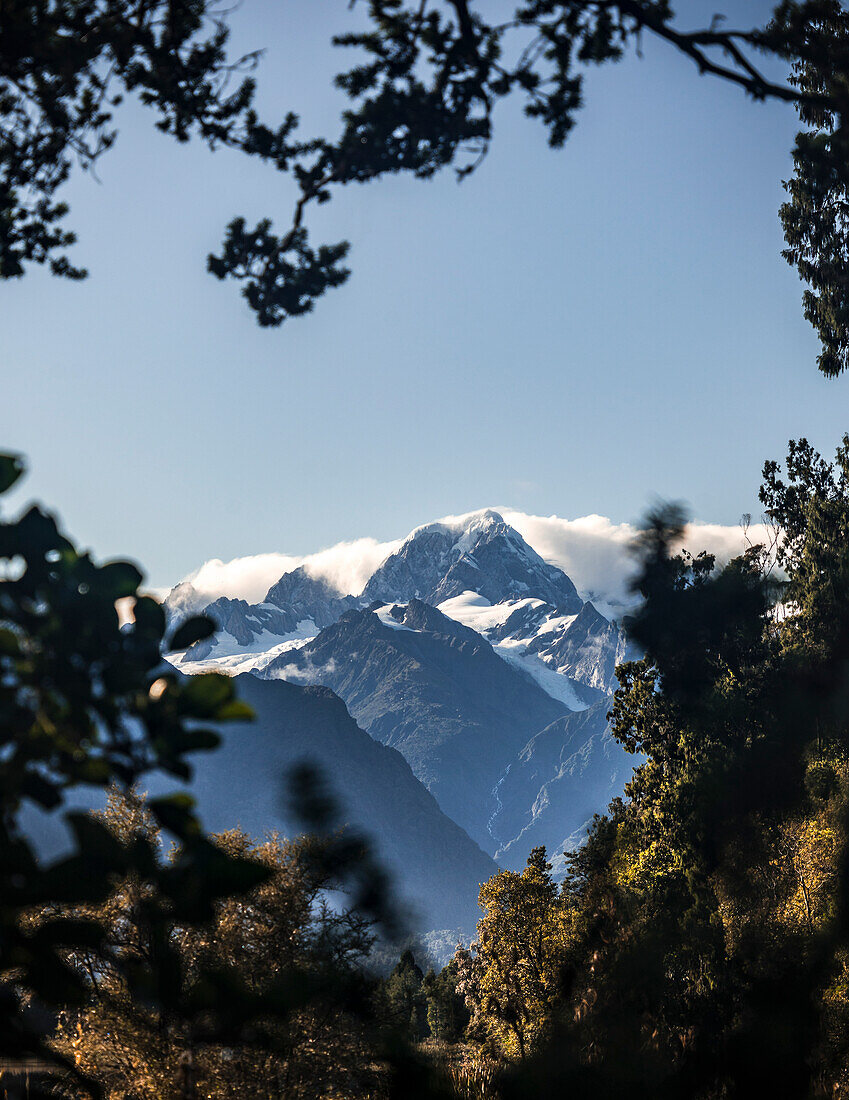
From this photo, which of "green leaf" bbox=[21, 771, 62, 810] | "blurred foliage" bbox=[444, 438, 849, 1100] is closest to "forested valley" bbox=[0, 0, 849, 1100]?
"green leaf" bbox=[21, 771, 62, 810]

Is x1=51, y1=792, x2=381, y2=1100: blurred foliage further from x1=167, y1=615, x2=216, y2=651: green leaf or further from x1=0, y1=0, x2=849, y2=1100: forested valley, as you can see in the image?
x1=167, y1=615, x2=216, y2=651: green leaf

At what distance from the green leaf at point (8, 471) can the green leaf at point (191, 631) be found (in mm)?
394

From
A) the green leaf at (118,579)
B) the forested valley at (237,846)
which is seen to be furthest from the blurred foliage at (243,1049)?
the green leaf at (118,579)

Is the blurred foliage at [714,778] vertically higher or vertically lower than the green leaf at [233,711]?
higher

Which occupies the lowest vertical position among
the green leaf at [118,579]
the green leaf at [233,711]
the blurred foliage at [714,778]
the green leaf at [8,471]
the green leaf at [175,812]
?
the green leaf at [175,812]

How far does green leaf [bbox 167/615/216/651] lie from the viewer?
4.48 ft

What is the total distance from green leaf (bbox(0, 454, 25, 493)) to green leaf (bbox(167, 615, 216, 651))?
0.39 meters

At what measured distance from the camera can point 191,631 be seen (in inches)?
56.6

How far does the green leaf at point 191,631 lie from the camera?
1.37 meters

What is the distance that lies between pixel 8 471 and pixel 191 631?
428 millimetres

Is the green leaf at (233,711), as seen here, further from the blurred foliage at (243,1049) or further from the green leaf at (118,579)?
the blurred foliage at (243,1049)

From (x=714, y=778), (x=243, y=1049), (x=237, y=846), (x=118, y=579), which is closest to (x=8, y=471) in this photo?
(x=118, y=579)

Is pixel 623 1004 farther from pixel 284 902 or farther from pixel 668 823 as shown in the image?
pixel 668 823

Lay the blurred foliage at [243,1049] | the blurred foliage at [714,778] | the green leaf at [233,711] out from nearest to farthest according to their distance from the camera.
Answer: the green leaf at [233,711], the blurred foliage at [243,1049], the blurred foliage at [714,778]
